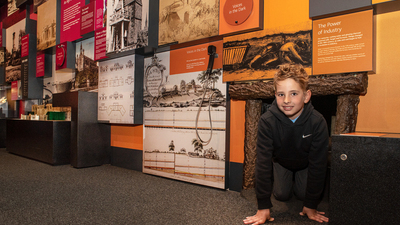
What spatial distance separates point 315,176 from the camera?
1.60 metres

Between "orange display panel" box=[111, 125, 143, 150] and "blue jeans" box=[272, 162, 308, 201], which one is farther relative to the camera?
"orange display panel" box=[111, 125, 143, 150]

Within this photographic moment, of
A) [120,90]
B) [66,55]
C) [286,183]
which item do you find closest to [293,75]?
[286,183]

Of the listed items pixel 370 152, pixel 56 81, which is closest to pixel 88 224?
pixel 370 152

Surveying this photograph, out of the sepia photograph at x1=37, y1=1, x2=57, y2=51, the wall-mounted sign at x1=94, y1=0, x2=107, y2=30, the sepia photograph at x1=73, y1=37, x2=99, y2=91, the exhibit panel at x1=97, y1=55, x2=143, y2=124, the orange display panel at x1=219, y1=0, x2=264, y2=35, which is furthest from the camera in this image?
the sepia photograph at x1=37, y1=1, x2=57, y2=51

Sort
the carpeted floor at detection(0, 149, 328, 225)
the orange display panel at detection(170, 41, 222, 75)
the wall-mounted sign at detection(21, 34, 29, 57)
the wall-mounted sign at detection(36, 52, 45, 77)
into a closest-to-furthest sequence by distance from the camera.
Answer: the carpeted floor at detection(0, 149, 328, 225) → the orange display panel at detection(170, 41, 222, 75) → the wall-mounted sign at detection(36, 52, 45, 77) → the wall-mounted sign at detection(21, 34, 29, 57)

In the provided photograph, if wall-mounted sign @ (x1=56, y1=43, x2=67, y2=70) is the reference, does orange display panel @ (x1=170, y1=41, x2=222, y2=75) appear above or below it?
below

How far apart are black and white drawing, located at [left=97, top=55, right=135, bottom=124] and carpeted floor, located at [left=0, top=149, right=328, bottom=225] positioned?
802 mm

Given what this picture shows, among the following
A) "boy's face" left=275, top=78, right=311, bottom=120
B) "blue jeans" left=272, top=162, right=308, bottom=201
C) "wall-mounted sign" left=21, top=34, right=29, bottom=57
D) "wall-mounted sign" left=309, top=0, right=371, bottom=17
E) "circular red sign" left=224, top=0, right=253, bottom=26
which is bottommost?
"blue jeans" left=272, top=162, right=308, bottom=201

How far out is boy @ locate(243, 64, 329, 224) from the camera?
1.53m

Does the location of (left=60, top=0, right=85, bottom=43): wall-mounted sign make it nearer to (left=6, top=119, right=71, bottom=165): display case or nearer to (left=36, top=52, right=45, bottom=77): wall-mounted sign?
(left=36, top=52, right=45, bottom=77): wall-mounted sign

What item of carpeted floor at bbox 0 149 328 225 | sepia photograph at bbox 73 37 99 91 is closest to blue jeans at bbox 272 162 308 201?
carpeted floor at bbox 0 149 328 225

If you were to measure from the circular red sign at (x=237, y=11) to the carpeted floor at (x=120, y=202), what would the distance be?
158cm

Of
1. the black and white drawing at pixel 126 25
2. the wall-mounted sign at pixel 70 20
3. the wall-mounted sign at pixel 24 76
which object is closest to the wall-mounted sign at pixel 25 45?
the wall-mounted sign at pixel 24 76

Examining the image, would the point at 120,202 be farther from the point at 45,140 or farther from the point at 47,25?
the point at 47,25
